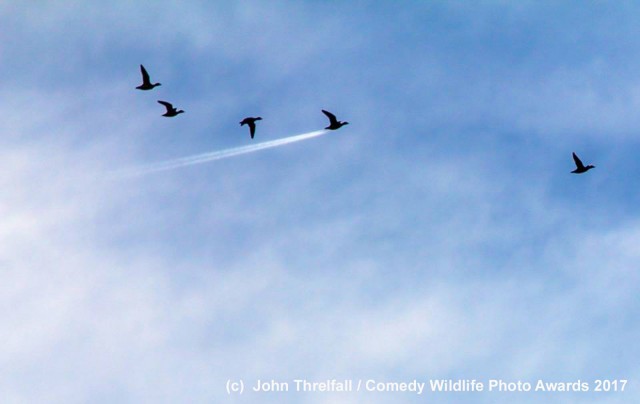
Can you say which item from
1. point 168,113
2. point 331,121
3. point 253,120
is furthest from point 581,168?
point 168,113

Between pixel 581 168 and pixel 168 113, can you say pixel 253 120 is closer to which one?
pixel 168 113

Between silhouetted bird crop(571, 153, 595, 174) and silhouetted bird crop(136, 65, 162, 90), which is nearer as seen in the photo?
silhouetted bird crop(136, 65, 162, 90)

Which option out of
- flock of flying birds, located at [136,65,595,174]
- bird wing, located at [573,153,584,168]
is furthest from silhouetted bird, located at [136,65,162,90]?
bird wing, located at [573,153,584,168]

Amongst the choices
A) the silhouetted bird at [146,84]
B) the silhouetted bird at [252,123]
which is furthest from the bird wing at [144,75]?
the silhouetted bird at [252,123]

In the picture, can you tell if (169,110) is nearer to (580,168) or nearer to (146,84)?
(146,84)

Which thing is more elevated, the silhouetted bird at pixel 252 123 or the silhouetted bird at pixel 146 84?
the silhouetted bird at pixel 146 84

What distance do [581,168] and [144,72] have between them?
6509 cm

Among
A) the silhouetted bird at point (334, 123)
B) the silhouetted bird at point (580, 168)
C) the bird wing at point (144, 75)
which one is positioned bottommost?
the silhouetted bird at point (580, 168)

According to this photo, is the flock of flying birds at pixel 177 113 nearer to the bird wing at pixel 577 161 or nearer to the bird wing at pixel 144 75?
the bird wing at pixel 144 75

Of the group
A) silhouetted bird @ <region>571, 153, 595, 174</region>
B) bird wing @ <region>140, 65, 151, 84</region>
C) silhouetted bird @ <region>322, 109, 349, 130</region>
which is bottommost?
silhouetted bird @ <region>571, 153, 595, 174</region>

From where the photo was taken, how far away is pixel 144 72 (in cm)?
12431

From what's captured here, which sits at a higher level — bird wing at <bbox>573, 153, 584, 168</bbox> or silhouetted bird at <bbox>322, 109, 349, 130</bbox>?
silhouetted bird at <bbox>322, 109, 349, 130</bbox>

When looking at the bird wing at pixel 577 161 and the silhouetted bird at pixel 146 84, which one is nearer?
the silhouetted bird at pixel 146 84

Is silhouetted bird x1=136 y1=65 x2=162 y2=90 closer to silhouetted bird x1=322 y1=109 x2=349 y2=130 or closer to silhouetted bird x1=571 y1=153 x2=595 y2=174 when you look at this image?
silhouetted bird x1=322 y1=109 x2=349 y2=130
